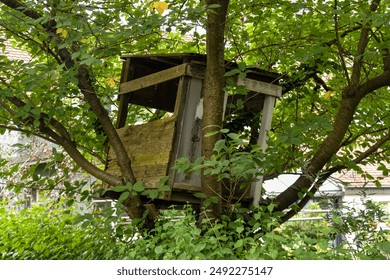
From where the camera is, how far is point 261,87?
5230 millimetres

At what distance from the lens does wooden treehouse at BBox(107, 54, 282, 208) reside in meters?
4.79

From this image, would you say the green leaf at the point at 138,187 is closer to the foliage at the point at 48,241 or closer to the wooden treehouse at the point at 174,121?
the wooden treehouse at the point at 174,121

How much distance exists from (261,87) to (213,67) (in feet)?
2.05

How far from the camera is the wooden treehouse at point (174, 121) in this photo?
479 centimetres

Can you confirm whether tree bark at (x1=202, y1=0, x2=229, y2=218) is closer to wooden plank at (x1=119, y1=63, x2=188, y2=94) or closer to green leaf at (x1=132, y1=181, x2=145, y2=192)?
wooden plank at (x1=119, y1=63, x2=188, y2=94)

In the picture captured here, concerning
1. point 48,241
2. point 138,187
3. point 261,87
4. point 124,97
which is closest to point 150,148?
point 138,187

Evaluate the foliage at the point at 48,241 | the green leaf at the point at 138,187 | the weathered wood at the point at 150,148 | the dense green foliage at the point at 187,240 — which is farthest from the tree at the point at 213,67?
the foliage at the point at 48,241

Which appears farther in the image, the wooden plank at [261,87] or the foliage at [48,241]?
the foliage at [48,241]

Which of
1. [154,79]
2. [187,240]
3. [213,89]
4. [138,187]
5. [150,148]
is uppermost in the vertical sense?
[154,79]

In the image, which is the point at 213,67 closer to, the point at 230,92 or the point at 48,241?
the point at 230,92

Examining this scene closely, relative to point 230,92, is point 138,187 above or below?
below

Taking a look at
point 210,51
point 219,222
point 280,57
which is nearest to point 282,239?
point 219,222

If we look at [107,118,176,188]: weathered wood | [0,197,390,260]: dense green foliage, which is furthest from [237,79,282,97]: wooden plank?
[0,197,390,260]: dense green foliage

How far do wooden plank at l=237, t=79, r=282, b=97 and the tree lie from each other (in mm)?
213
